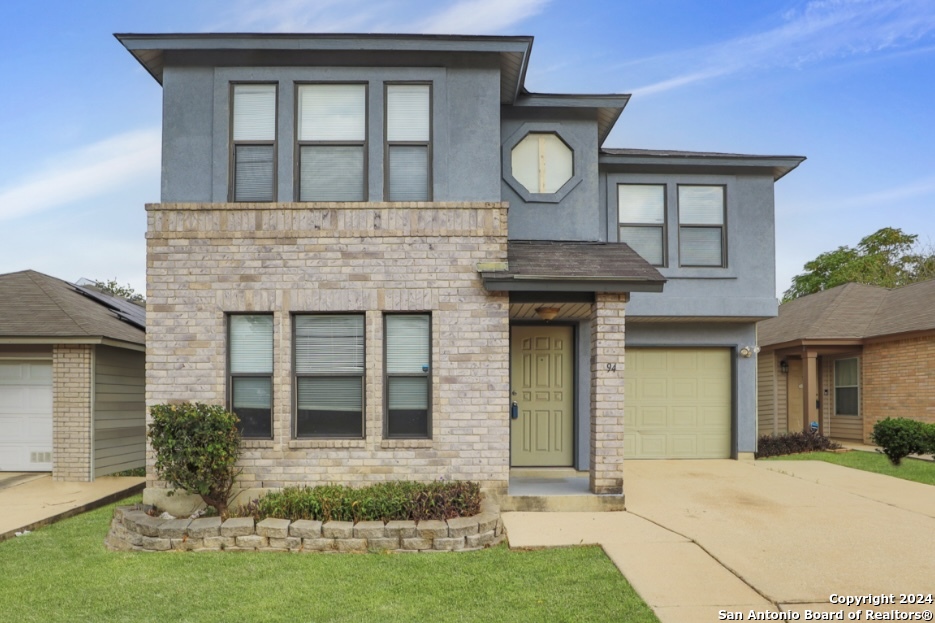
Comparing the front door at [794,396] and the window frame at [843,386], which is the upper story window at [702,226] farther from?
the front door at [794,396]

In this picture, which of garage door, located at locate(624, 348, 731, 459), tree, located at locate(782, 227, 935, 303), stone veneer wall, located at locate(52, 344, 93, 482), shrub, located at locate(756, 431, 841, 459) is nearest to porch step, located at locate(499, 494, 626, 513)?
garage door, located at locate(624, 348, 731, 459)

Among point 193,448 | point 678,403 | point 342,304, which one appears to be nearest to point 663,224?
point 678,403

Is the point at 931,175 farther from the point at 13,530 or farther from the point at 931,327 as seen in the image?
the point at 13,530

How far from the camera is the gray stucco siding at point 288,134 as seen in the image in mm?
8445

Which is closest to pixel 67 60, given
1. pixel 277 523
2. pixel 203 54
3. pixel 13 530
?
pixel 203 54

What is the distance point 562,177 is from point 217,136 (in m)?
4.94

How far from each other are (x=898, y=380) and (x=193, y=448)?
1518cm

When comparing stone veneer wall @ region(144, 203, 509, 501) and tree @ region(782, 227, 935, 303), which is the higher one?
tree @ region(782, 227, 935, 303)

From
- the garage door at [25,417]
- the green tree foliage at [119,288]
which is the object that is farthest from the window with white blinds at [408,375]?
the green tree foliage at [119,288]

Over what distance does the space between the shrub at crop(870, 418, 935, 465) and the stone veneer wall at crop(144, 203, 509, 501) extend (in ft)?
27.0

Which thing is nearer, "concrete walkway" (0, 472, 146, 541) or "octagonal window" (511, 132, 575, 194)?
"concrete walkway" (0, 472, 146, 541)

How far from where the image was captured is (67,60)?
562 inches

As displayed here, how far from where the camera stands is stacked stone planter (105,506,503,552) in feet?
22.2

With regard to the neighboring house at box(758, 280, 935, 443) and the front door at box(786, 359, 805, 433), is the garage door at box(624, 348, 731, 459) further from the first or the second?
the front door at box(786, 359, 805, 433)
